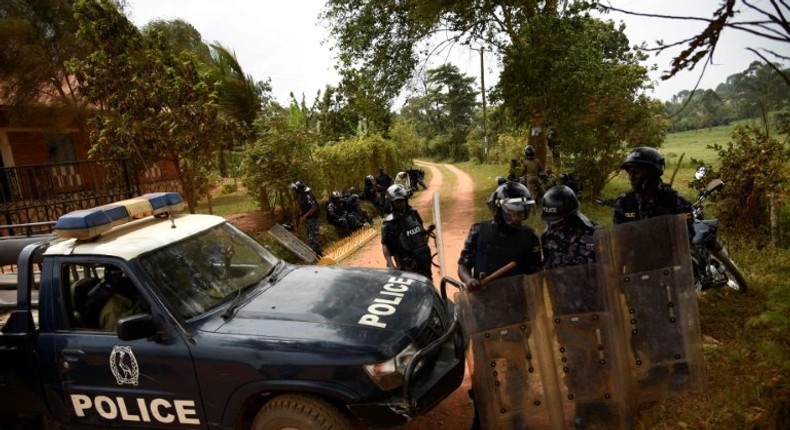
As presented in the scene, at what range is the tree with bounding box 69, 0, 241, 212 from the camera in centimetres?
777

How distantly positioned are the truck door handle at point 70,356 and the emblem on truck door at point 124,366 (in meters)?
0.26

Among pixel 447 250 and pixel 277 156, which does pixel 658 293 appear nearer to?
pixel 447 250

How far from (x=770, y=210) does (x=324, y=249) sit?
8.13 metres

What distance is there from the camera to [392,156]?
76.0 ft

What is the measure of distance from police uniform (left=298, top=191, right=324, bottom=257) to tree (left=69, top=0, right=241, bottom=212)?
81.2 inches

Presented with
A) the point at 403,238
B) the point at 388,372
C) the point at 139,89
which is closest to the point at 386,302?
the point at 388,372

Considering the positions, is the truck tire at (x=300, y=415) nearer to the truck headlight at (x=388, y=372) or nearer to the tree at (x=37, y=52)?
the truck headlight at (x=388, y=372)

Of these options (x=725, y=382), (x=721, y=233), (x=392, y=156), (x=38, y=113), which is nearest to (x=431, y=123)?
(x=392, y=156)

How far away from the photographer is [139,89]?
25.8 feet

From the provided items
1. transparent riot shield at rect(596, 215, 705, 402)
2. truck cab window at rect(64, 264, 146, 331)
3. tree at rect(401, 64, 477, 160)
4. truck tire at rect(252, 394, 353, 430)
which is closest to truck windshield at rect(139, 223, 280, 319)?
truck cab window at rect(64, 264, 146, 331)

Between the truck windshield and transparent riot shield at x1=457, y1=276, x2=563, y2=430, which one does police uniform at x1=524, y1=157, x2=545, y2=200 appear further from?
transparent riot shield at x1=457, y1=276, x2=563, y2=430

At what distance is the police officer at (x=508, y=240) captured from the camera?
10.9 ft

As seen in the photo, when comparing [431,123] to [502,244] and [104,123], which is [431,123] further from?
[502,244]

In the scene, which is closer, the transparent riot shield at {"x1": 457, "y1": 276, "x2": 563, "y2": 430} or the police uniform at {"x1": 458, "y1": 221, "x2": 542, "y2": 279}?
the transparent riot shield at {"x1": 457, "y1": 276, "x2": 563, "y2": 430}
